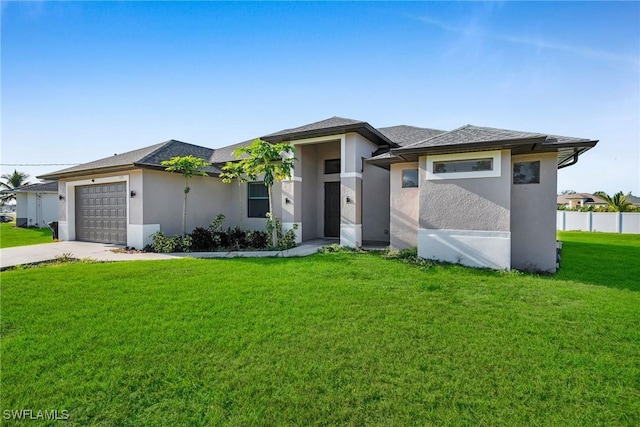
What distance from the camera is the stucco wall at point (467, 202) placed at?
7906mm

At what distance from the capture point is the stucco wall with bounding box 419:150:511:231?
311 inches

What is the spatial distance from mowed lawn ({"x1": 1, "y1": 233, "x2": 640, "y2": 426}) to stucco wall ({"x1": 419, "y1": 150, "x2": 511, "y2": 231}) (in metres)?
2.02

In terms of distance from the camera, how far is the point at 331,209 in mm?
13523

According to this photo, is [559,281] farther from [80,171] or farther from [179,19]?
[80,171]

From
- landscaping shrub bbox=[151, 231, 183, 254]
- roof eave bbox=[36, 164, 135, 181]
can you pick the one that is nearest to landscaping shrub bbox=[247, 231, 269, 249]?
landscaping shrub bbox=[151, 231, 183, 254]

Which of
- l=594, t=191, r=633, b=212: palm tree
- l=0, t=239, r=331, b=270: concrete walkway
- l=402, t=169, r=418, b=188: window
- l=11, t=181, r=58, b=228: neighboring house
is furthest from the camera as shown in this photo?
l=11, t=181, r=58, b=228: neighboring house

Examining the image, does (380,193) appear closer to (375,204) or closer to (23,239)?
(375,204)

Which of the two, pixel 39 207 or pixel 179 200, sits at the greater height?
pixel 179 200

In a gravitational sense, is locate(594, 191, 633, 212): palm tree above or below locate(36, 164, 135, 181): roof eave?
below

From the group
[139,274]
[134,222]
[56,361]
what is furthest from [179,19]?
[56,361]

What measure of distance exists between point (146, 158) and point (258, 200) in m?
4.96

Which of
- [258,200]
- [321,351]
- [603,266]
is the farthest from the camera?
[258,200]

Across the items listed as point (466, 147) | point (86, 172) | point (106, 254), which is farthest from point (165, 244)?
point (466, 147)

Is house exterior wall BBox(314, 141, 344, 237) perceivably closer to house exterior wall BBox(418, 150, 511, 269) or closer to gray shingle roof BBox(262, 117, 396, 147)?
gray shingle roof BBox(262, 117, 396, 147)
